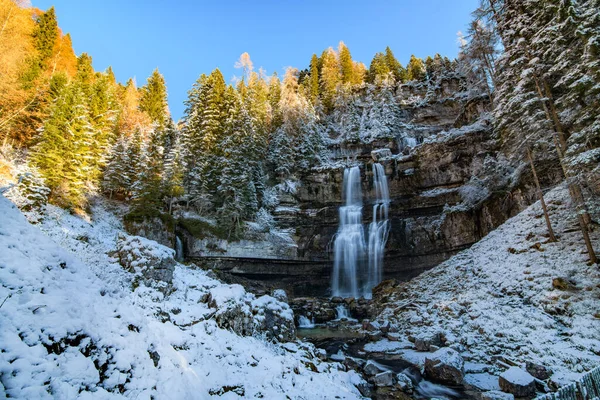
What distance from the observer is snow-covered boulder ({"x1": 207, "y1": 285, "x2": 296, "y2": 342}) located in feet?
32.1

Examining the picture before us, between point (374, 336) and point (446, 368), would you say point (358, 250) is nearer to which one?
point (374, 336)

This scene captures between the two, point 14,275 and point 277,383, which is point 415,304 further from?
point 14,275

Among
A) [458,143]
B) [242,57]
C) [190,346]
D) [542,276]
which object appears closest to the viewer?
[190,346]

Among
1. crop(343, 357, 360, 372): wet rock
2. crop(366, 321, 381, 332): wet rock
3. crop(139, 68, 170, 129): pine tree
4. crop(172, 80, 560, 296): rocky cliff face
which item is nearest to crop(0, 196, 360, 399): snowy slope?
crop(343, 357, 360, 372): wet rock

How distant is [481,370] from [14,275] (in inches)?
540

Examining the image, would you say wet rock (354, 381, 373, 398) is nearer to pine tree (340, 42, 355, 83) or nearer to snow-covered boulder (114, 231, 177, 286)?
snow-covered boulder (114, 231, 177, 286)

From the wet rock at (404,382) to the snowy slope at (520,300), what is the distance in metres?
3.41

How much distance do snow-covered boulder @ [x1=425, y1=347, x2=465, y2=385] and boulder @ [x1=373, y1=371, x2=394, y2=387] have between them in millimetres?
1624

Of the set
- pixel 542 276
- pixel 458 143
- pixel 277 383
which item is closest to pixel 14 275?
pixel 277 383

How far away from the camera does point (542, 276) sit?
13.2 m

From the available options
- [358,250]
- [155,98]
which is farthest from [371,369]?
[155,98]

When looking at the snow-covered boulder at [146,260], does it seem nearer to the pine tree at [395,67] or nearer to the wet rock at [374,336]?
the wet rock at [374,336]

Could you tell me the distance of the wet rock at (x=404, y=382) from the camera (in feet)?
30.9

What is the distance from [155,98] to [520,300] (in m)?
49.6
